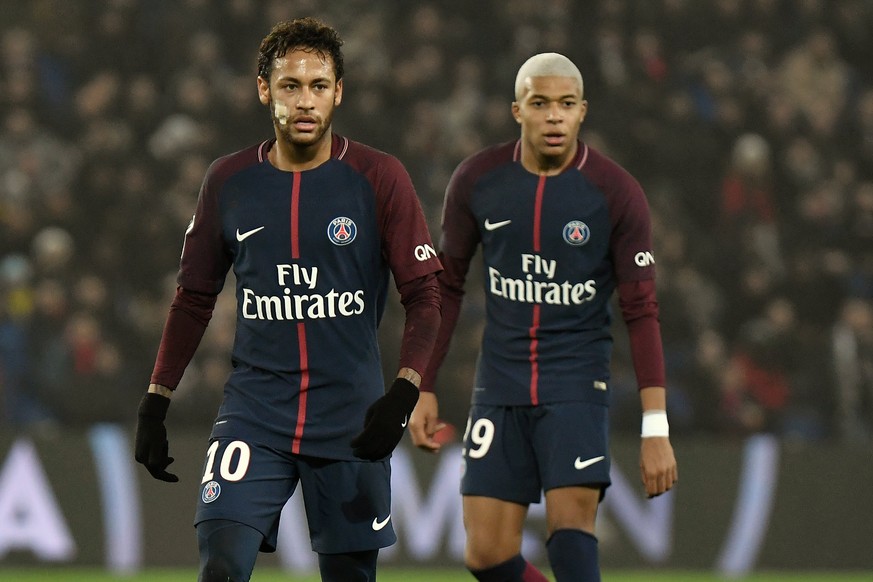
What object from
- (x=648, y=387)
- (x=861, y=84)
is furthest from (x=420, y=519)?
(x=861, y=84)

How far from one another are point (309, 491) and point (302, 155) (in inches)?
41.6

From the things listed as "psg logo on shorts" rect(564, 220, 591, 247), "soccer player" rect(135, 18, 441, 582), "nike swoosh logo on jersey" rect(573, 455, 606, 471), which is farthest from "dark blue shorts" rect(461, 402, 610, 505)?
"soccer player" rect(135, 18, 441, 582)

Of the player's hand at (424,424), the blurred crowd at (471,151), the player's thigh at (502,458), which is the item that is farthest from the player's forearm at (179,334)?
the blurred crowd at (471,151)

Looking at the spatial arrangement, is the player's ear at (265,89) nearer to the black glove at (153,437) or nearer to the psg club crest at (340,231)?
the psg club crest at (340,231)

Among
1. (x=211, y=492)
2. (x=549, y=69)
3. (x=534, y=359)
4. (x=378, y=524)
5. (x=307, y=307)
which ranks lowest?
(x=378, y=524)

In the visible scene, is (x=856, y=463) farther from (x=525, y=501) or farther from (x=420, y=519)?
(x=525, y=501)

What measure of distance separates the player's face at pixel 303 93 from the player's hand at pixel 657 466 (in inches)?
62.5

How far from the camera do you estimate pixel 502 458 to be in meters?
5.54

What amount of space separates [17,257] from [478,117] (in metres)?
4.04

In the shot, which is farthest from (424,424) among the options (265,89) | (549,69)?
(265,89)

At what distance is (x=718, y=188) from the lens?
12.6m

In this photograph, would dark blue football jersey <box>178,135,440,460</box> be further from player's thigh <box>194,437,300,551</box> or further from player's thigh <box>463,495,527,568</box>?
player's thigh <box>463,495,527,568</box>

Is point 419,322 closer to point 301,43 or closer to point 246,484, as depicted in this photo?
A: point 246,484

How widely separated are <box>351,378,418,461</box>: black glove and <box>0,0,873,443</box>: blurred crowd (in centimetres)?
609
